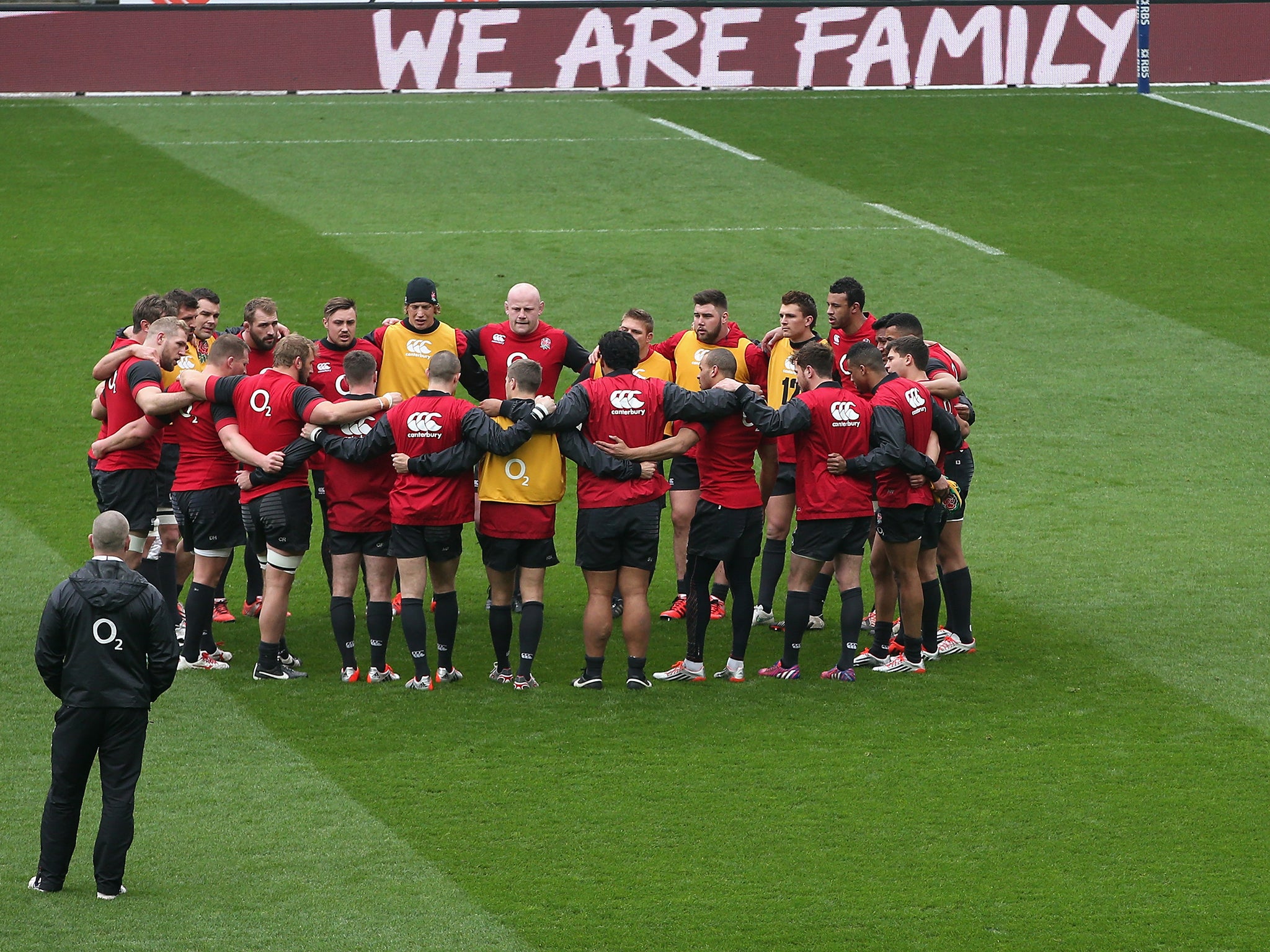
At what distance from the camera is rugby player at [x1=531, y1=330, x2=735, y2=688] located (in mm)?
9492

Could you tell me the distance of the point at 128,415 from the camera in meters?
10.3

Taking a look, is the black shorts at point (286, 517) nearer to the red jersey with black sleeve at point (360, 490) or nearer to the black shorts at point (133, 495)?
the red jersey with black sleeve at point (360, 490)

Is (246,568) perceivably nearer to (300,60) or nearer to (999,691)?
(999,691)

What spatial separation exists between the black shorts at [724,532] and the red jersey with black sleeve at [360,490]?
181 centimetres

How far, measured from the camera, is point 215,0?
2761 centimetres

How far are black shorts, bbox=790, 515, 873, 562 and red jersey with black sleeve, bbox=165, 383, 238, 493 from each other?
3435 mm

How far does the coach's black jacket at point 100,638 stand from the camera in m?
6.95

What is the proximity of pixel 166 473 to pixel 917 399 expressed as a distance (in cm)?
479

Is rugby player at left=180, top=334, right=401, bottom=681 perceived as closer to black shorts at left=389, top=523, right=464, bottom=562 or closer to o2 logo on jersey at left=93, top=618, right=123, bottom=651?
black shorts at left=389, top=523, right=464, bottom=562

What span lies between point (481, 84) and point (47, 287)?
11612 mm

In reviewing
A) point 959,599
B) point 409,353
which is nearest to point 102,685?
point 409,353

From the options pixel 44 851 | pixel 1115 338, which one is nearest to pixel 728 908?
pixel 44 851

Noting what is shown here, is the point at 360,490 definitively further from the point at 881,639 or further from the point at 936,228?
the point at 936,228

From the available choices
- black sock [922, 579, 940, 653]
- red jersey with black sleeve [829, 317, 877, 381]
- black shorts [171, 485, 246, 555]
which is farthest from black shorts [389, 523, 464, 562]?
red jersey with black sleeve [829, 317, 877, 381]
